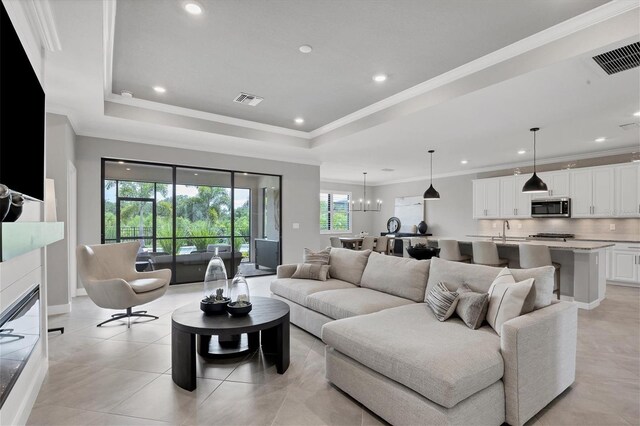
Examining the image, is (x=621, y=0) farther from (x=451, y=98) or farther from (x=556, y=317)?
(x=556, y=317)

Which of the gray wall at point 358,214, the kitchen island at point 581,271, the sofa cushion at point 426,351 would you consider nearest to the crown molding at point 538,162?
the gray wall at point 358,214

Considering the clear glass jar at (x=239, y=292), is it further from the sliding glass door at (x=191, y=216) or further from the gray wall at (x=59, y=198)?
the sliding glass door at (x=191, y=216)

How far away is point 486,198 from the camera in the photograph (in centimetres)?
861

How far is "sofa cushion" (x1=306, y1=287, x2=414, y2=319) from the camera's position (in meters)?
2.95

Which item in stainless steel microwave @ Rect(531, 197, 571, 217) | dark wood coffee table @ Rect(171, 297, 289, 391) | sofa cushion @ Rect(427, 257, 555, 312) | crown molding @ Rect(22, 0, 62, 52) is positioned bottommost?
dark wood coffee table @ Rect(171, 297, 289, 391)

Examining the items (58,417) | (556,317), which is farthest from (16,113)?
(556,317)

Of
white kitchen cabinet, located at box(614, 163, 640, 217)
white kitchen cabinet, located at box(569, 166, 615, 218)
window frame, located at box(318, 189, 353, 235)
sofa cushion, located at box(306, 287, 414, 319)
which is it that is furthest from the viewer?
window frame, located at box(318, 189, 353, 235)

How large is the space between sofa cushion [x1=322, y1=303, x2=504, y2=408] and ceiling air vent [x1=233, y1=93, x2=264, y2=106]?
11.2ft

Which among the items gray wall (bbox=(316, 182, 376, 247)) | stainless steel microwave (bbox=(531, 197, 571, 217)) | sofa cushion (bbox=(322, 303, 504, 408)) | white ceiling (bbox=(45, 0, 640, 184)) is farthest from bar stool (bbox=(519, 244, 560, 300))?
gray wall (bbox=(316, 182, 376, 247))

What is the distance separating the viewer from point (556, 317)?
222 cm

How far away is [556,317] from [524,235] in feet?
22.5

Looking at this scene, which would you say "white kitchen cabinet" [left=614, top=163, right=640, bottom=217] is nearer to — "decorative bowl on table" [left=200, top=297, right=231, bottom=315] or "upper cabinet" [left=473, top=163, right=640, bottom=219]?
"upper cabinet" [left=473, top=163, right=640, bottom=219]

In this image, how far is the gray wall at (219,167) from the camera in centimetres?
525

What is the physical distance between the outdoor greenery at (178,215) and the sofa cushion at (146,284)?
6.31ft
